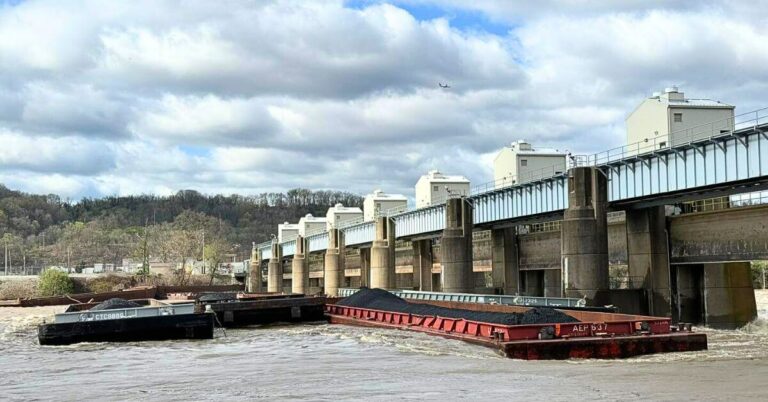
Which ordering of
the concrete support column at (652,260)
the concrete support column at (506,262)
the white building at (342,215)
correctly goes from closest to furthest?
1. the concrete support column at (652,260)
2. the concrete support column at (506,262)
3. the white building at (342,215)

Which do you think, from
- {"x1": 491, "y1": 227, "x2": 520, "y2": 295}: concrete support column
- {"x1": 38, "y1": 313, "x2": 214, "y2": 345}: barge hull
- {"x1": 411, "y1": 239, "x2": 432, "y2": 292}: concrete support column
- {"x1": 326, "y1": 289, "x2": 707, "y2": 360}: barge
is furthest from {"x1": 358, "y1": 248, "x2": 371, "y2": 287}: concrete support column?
{"x1": 326, "y1": 289, "x2": 707, "y2": 360}: barge

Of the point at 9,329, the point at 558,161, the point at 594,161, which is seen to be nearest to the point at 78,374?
the point at 9,329

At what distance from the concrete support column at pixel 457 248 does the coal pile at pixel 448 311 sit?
9.89m

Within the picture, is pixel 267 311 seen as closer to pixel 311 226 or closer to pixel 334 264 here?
pixel 334 264

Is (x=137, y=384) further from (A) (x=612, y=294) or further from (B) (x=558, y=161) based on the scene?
(B) (x=558, y=161)

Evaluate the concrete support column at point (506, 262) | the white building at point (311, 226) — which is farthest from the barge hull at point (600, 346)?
the white building at point (311, 226)

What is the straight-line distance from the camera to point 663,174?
135ft

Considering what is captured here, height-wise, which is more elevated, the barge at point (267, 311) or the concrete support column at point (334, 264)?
the concrete support column at point (334, 264)

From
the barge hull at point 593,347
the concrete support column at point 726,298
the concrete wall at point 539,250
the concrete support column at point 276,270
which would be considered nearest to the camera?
the barge hull at point 593,347

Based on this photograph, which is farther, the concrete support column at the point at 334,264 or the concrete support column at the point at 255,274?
the concrete support column at the point at 255,274

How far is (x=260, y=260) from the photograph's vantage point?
136500mm

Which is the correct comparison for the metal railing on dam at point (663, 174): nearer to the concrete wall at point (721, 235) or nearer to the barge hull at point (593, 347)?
the concrete wall at point (721, 235)

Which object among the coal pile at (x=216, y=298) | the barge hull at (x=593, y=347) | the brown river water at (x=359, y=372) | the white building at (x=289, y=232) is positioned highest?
the white building at (x=289, y=232)

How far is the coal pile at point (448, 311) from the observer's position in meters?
30.0
